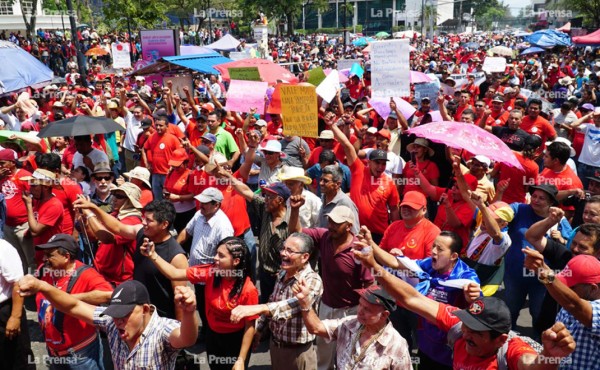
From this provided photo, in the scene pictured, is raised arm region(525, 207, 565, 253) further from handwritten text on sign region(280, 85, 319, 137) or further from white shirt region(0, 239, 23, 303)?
white shirt region(0, 239, 23, 303)

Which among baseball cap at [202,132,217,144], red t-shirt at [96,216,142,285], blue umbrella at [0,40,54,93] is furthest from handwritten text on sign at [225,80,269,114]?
red t-shirt at [96,216,142,285]

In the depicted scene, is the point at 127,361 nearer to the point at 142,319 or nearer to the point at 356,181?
the point at 142,319

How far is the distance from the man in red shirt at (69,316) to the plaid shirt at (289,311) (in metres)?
1.17

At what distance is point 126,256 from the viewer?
490 cm

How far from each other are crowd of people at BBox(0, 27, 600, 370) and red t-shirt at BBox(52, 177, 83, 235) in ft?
0.06

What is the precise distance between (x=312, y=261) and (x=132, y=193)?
1890 millimetres

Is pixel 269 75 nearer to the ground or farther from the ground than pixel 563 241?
farther from the ground

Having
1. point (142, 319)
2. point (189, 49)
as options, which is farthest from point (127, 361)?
point (189, 49)

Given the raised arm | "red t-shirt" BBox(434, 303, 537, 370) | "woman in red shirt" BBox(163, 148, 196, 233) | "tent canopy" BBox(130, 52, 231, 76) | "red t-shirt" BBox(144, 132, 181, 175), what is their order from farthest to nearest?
1. "tent canopy" BBox(130, 52, 231, 76)
2. "red t-shirt" BBox(144, 132, 181, 175)
3. "woman in red shirt" BBox(163, 148, 196, 233)
4. the raised arm
5. "red t-shirt" BBox(434, 303, 537, 370)

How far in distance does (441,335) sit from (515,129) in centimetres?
500

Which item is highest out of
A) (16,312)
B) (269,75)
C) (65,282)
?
(269,75)

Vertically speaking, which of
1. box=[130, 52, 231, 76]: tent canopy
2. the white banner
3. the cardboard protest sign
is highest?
the white banner

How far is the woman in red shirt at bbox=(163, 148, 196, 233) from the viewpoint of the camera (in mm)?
6746

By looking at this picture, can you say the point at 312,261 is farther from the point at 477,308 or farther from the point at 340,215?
the point at 477,308
